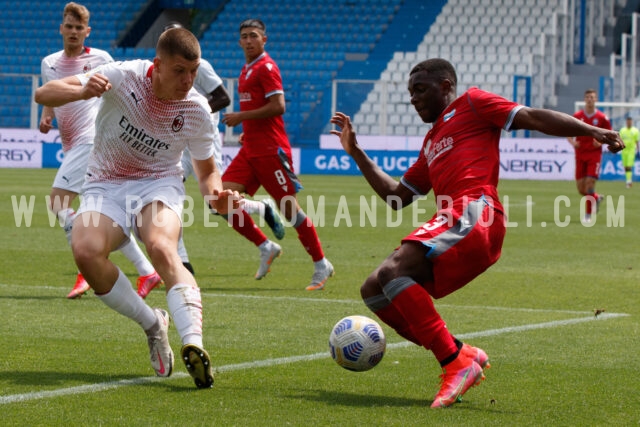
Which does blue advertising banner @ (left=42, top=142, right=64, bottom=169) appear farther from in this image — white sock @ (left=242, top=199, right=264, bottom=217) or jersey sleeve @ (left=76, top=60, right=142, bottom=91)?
jersey sleeve @ (left=76, top=60, right=142, bottom=91)

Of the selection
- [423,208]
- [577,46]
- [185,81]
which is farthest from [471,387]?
[577,46]

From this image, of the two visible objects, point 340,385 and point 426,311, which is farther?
point 340,385

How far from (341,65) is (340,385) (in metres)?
33.9

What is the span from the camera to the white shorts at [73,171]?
371 inches

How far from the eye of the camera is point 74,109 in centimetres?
972

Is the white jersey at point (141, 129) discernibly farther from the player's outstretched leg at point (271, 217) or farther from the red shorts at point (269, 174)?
the player's outstretched leg at point (271, 217)

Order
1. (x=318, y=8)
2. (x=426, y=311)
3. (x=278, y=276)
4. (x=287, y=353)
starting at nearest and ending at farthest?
(x=426, y=311) < (x=287, y=353) < (x=278, y=276) < (x=318, y=8)

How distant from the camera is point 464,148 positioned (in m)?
5.62

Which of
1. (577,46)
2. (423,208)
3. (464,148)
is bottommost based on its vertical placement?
(423,208)

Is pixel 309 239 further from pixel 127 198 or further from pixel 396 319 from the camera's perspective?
pixel 396 319

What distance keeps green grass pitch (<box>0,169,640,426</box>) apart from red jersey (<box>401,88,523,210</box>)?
3.36ft

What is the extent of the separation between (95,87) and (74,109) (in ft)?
13.9

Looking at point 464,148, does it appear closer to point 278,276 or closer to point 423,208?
point 278,276

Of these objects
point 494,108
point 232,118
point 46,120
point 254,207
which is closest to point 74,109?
point 46,120
